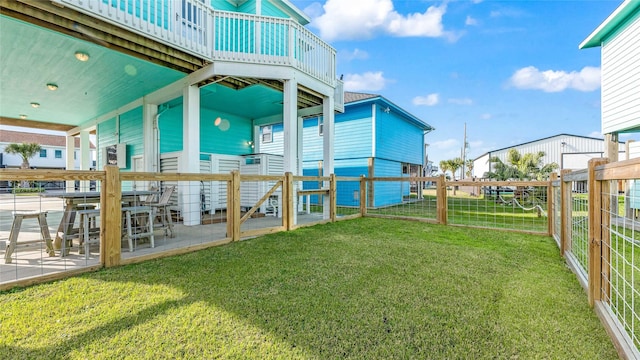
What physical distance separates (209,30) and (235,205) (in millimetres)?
3552

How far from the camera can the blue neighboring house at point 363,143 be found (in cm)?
998

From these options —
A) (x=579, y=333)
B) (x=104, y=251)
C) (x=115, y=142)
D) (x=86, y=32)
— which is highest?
(x=86, y=32)

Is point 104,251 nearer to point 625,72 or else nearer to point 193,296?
point 193,296

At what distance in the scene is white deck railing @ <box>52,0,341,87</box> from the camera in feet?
13.4

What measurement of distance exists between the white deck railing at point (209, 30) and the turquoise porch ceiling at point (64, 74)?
862 millimetres

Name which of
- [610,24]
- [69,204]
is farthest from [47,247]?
[610,24]

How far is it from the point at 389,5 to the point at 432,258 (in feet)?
32.2

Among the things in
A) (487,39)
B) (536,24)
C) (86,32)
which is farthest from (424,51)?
(86,32)

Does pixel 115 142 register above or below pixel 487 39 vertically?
below

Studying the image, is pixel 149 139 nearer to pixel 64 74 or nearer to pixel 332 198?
pixel 64 74

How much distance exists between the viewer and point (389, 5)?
974cm

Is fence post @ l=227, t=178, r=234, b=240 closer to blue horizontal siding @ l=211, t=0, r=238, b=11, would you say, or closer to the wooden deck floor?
the wooden deck floor

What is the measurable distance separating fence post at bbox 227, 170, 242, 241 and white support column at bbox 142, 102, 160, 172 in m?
4.08

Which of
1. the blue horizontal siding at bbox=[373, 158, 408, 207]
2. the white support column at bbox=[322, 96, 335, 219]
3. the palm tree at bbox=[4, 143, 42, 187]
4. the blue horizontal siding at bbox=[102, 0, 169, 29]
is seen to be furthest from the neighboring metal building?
the palm tree at bbox=[4, 143, 42, 187]
